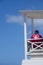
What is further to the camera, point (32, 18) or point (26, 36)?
point (32, 18)

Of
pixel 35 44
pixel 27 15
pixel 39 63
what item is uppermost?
pixel 27 15

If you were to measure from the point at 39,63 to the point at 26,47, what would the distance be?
1.13m

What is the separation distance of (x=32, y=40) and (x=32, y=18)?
92.7 inches

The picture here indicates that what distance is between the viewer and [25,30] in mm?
16734

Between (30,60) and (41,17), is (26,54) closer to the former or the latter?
(30,60)

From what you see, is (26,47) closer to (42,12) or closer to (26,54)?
(26,54)

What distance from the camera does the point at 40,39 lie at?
1636 cm

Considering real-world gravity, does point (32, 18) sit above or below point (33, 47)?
above

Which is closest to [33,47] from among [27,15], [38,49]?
[38,49]

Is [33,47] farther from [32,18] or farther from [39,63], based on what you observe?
[32,18]

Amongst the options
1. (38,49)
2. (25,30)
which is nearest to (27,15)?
(25,30)

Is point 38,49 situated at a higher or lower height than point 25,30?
lower

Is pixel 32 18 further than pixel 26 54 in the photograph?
Yes

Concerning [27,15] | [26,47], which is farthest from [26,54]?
[27,15]
